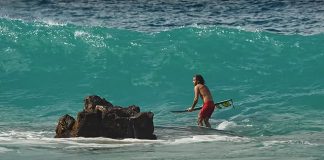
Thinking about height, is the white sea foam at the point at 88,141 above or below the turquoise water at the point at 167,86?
below

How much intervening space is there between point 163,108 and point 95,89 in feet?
15.9

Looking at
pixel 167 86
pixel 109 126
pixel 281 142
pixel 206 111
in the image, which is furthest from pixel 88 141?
pixel 167 86

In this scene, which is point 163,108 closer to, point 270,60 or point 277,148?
point 270,60

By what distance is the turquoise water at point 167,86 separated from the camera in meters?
13.6

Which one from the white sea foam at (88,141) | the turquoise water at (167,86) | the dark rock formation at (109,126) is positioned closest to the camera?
the turquoise water at (167,86)

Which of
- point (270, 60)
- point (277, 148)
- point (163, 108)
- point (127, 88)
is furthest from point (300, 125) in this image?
point (270, 60)

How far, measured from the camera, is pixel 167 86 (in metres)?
27.3

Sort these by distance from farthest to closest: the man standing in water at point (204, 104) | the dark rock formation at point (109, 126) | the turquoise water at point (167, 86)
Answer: the man standing in water at point (204, 104) → the dark rock formation at point (109, 126) → the turquoise water at point (167, 86)

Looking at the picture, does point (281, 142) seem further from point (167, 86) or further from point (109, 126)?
point (167, 86)

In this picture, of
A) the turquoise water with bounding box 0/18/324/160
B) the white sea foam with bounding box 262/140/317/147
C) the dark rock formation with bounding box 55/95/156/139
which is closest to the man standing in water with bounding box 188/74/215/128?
the turquoise water with bounding box 0/18/324/160

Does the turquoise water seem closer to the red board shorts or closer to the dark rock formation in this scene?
the dark rock formation

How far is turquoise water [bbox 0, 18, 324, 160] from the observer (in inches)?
537

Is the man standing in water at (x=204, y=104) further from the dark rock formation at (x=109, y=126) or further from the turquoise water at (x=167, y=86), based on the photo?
the dark rock formation at (x=109, y=126)

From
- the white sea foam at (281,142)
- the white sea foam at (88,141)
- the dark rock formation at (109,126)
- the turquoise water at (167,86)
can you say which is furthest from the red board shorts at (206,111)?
the white sea foam at (281,142)
